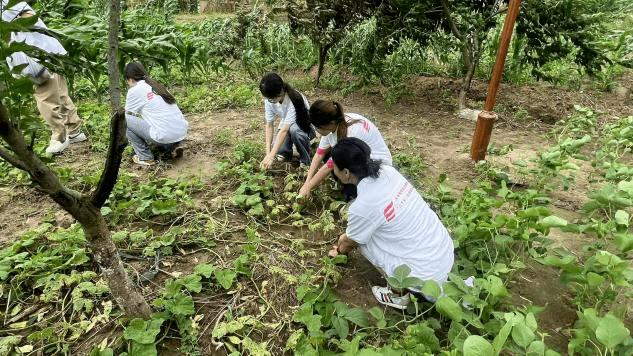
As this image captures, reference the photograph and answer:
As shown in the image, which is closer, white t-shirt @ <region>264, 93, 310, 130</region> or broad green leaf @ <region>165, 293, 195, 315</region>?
broad green leaf @ <region>165, 293, 195, 315</region>

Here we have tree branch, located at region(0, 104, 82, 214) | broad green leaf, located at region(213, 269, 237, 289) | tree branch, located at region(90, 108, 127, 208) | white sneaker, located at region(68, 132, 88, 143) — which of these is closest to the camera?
tree branch, located at region(0, 104, 82, 214)

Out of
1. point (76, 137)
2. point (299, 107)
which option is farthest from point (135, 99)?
point (299, 107)

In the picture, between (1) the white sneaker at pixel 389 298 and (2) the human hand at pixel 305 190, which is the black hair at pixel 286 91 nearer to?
(2) the human hand at pixel 305 190

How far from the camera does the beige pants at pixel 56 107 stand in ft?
12.8

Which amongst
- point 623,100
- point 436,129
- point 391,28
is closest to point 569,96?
point 623,100

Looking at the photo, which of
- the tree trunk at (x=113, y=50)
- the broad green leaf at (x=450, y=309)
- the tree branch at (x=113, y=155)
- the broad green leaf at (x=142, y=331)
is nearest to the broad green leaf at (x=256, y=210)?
the broad green leaf at (x=142, y=331)

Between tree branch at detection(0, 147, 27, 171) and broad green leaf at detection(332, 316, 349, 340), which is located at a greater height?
tree branch at detection(0, 147, 27, 171)

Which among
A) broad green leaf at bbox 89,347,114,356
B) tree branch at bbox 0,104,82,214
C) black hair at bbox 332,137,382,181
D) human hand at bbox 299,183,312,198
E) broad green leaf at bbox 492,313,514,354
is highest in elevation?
tree branch at bbox 0,104,82,214

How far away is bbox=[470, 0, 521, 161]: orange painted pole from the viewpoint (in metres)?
3.28

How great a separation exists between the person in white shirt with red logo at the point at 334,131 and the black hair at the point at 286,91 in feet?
1.57

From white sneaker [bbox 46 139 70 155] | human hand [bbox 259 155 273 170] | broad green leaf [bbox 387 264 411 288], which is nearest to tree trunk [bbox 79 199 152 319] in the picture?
broad green leaf [bbox 387 264 411 288]

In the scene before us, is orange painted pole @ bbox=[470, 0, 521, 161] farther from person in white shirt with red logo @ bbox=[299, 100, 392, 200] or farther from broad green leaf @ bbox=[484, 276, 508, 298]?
broad green leaf @ bbox=[484, 276, 508, 298]

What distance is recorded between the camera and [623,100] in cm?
541

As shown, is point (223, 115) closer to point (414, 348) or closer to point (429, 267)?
point (429, 267)
